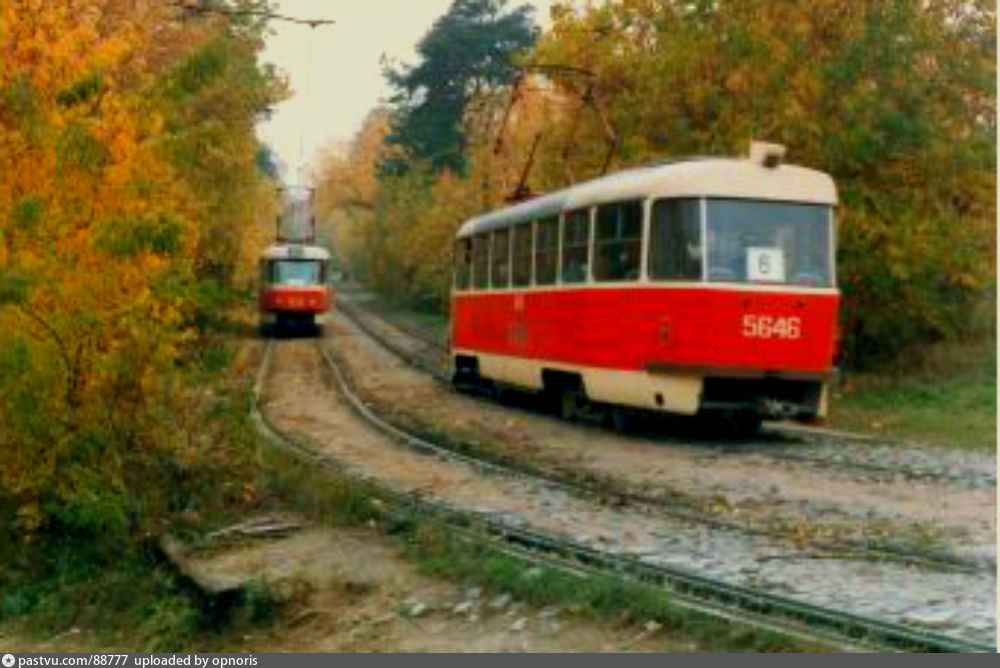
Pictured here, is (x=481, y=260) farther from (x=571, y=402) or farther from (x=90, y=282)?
(x=90, y=282)

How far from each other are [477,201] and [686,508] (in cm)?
3530

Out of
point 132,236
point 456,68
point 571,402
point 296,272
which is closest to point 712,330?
point 571,402

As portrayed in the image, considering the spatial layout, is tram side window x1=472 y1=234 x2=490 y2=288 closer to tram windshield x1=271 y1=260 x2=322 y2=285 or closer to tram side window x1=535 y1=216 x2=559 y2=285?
tram side window x1=535 y1=216 x2=559 y2=285

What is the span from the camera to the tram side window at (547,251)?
18594mm

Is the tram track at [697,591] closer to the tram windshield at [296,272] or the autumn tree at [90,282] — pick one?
the autumn tree at [90,282]

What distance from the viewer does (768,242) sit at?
51.4 ft

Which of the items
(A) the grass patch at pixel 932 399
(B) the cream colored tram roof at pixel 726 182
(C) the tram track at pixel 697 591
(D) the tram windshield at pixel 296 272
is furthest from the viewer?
(D) the tram windshield at pixel 296 272

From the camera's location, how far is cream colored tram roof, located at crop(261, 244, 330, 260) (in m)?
44.2

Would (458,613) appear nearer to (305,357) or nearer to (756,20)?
(756,20)

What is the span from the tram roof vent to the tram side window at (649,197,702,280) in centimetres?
97

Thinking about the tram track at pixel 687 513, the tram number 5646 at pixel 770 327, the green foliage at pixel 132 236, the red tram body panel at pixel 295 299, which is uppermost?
the green foliage at pixel 132 236

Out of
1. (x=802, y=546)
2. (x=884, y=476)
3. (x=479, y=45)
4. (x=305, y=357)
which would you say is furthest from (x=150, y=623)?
(x=479, y=45)

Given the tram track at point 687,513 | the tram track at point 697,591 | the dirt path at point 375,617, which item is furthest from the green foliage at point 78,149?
the tram track at point 687,513

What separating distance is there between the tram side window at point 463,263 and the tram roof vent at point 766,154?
8148 mm
